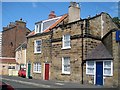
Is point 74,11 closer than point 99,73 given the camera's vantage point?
No

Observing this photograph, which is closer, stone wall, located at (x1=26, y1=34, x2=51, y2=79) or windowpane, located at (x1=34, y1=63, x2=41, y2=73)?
stone wall, located at (x1=26, y1=34, x2=51, y2=79)

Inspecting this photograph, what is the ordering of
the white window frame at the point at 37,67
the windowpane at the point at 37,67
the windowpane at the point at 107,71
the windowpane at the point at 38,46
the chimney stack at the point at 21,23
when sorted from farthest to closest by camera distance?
the chimney stack at the point at 21,23
the windowpane at the point at 38,46
the windowpane at the point at 37,67
the white window frame at the point at 37,67
the windowpane at the point at 107,71

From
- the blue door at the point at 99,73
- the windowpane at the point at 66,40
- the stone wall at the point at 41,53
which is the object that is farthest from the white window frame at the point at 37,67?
the blue door at the point at 99,73

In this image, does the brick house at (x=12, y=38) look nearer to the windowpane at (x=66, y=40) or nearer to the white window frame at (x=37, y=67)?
the white window frame at (x=37, y=67)

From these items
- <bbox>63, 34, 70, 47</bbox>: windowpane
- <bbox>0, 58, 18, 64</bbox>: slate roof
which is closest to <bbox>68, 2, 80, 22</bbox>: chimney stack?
<bbox>63, 34, 70, 47</bbox>: windowpane

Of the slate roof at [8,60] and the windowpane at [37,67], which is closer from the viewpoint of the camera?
the windowpane at [37,67]

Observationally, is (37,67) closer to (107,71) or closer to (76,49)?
(76,49)

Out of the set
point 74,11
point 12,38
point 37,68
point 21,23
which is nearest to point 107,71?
point 74,11

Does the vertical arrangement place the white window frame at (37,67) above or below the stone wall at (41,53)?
below

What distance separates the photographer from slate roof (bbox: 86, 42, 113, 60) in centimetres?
2300

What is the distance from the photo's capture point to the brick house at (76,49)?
23.4m

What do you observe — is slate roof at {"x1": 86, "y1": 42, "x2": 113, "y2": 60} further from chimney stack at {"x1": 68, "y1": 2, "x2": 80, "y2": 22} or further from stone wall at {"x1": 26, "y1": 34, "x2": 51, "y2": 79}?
stone wall at {"x1": 26, "y1": 34, "x2": 51, "y2": 79}

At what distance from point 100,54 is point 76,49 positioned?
Answer: 3.00m

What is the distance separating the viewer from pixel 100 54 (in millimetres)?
24125
